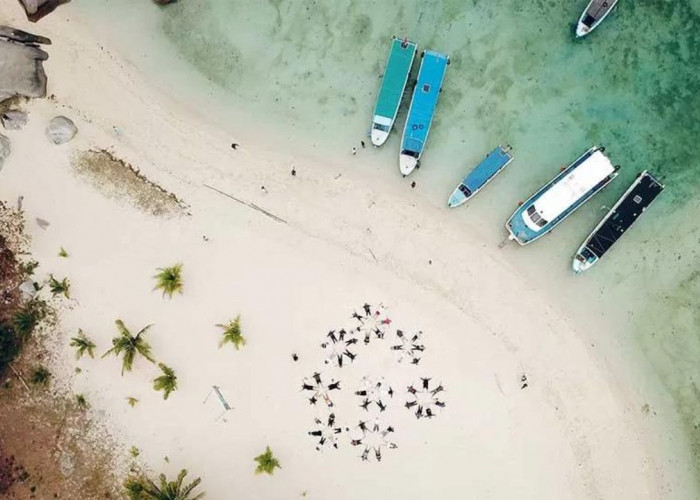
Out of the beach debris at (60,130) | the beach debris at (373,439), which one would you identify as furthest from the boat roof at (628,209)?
the beach debris at (60,130)

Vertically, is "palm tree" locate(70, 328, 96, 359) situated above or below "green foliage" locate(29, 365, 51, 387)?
above

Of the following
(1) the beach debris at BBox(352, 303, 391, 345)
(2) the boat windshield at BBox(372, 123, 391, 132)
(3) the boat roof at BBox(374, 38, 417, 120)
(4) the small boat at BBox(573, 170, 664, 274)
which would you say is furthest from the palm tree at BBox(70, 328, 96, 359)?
(4) the small boat at BBox(573, 170, 664, 274)

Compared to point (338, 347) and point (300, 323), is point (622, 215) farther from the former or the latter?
point (300, 323)

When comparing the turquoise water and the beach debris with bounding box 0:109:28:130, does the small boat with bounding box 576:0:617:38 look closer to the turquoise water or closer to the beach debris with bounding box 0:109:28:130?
the turquoise water

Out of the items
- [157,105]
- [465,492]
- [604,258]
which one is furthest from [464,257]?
[157,105]

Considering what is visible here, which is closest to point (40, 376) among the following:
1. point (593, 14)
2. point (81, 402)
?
point (81, 402)

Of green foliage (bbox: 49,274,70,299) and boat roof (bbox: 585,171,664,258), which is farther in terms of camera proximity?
green foliage (bbox: 49,274,70,299)
